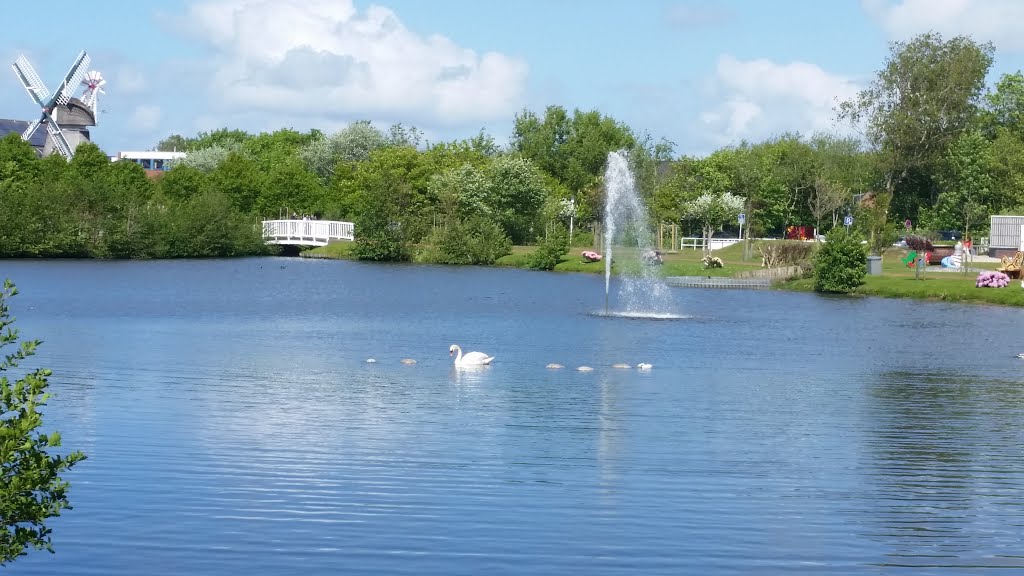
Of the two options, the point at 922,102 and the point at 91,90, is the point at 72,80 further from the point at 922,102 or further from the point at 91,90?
the point at 922,102

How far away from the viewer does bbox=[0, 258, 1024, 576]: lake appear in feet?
45.3

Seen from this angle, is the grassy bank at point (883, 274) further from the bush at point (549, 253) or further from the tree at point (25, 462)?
the tree at point (25, 462)

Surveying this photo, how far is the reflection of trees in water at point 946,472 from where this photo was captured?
569 inches

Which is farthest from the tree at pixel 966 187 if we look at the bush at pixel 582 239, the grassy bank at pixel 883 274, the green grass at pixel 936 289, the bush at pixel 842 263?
the bush at pixel 842 263

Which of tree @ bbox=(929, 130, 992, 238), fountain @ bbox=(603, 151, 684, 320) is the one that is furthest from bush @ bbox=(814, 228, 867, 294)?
tree @ bbox=(929, 130, 992, 238)

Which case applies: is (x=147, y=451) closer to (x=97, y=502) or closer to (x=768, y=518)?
(x=97, y=502)

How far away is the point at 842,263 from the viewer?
59250mm

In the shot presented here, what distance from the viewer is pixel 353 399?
961 inches

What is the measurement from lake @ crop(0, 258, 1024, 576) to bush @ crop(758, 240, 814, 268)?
24.5 m

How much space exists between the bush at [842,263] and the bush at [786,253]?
17.2ft

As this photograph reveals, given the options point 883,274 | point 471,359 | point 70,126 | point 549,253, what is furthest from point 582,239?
point 471,359

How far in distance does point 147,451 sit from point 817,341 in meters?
24.7

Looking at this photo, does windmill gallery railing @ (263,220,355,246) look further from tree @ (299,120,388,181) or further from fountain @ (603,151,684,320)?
tree @ (299,120,388,181)

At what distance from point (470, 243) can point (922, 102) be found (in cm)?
3668
